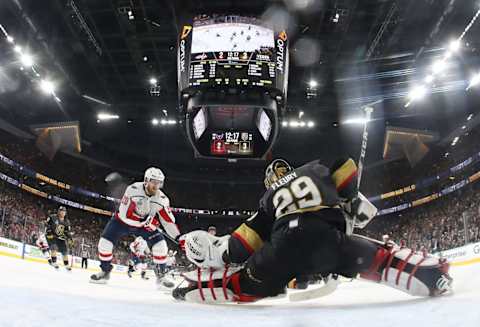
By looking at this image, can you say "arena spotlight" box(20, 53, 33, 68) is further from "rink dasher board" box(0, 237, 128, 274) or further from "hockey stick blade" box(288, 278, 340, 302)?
"hockey stick blade" box(288, 278, 340, 302)

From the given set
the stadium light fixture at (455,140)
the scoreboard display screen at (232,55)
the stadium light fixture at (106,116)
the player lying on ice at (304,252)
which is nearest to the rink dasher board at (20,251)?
the scoreboard display screen at (232,55)

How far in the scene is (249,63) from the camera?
17.9 ft

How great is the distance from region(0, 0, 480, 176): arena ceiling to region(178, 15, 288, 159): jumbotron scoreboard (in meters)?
0.52

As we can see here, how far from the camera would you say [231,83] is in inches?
216

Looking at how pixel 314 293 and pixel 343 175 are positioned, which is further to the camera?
pixel 314 293

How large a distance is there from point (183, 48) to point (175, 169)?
14869 mm

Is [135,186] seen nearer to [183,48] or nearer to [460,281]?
[183,48]

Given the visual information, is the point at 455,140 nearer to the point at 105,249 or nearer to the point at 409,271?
the point at 105,249

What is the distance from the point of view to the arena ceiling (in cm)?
936

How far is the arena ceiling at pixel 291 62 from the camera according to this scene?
9.36 m

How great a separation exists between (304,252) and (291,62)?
1028 centimetres

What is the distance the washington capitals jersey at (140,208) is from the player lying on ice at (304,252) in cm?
217

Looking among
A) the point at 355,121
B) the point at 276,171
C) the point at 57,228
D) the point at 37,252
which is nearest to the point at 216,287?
the point at 276,171

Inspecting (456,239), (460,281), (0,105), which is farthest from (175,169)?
(460,281)
